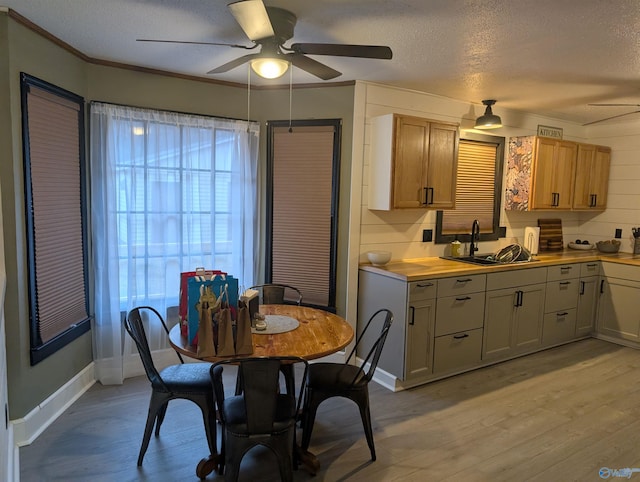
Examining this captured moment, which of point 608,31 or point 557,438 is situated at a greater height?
point 608,31

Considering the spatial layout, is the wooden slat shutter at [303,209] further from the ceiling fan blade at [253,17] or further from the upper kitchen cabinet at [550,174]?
the upper kitchen cabinet at [550,174]

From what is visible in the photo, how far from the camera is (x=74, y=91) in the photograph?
3.07 metres

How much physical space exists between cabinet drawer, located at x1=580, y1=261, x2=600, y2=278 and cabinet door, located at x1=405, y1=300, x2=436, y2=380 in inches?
84.3

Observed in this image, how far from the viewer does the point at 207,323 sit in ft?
6.89

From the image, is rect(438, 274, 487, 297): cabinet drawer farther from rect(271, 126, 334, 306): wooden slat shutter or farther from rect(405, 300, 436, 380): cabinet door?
rect(271, 126, 334, 306): wooden slat shutter

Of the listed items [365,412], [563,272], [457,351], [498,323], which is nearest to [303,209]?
[457,351]

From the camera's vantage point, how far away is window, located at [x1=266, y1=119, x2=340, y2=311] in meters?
3.80

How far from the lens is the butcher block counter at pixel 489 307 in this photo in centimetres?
344

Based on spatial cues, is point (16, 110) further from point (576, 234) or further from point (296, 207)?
point (576, 234)

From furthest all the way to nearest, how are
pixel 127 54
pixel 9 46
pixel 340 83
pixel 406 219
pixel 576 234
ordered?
pixel 576 234 < pixel 406 219 < pixel 340 83 < pixel 127 54 < pixel 9 46

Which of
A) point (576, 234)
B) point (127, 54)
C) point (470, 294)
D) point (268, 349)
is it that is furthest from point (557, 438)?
point (127, 54)

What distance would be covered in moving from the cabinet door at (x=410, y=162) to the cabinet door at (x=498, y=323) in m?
1.09

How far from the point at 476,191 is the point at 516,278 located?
105 centimetres

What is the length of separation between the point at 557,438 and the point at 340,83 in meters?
3.08
